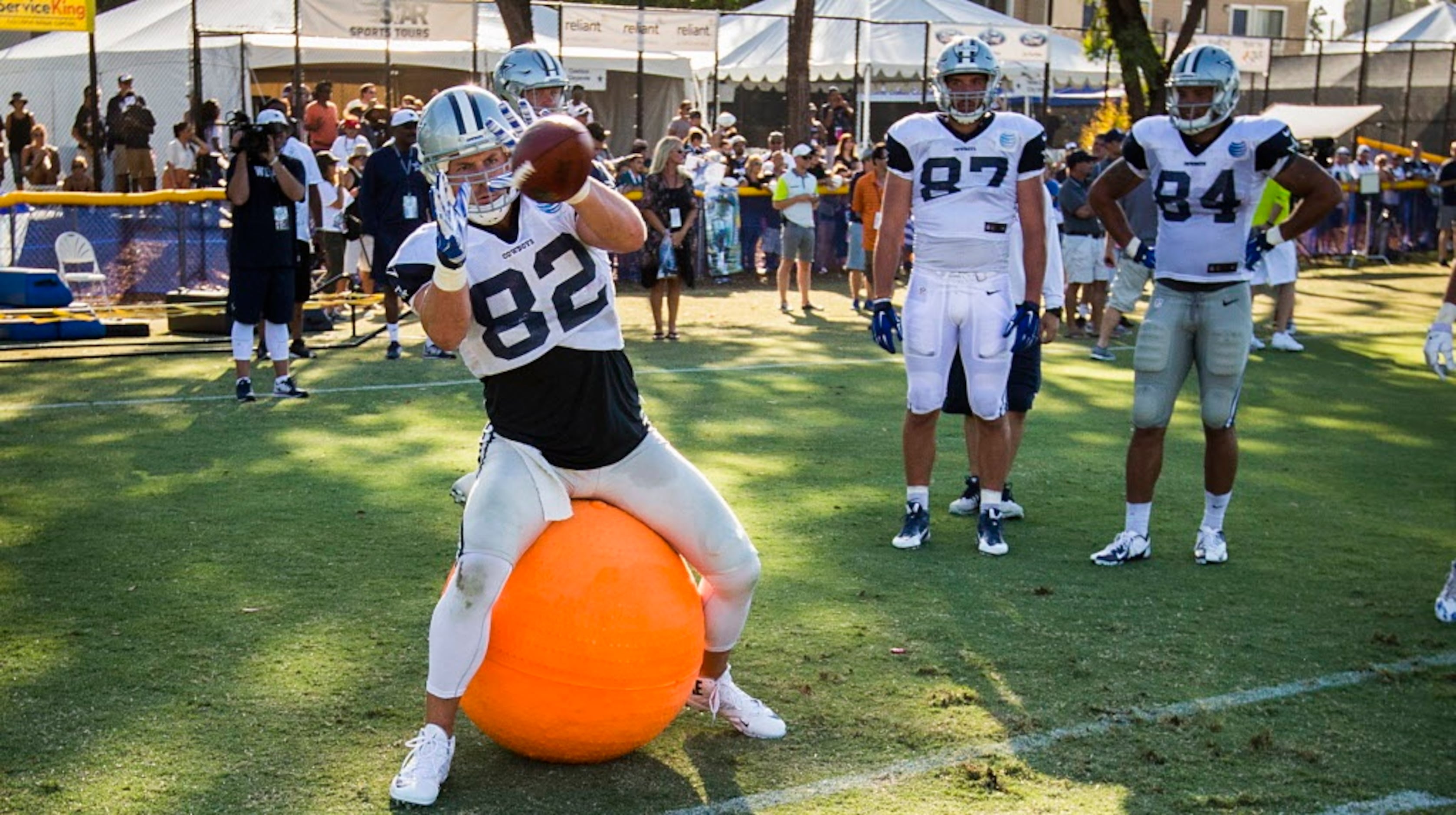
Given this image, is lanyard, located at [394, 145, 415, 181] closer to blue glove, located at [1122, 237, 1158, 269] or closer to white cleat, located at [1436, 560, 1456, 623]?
blue glove, located at [1122, 237, 1158, 269]

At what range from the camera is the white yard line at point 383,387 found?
11266 mm

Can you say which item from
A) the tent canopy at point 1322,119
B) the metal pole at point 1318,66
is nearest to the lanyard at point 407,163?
the tent canopy at point 1322,119

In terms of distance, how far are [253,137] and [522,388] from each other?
779cm

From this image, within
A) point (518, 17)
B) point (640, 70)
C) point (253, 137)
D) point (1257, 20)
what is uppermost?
point (1257, 20)

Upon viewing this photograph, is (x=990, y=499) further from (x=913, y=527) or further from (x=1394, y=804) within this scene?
(x=1394, y=804)

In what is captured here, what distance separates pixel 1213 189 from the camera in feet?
23.5

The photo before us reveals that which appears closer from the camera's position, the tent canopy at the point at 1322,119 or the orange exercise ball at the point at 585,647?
the orange exercise ball at the point at 585,647

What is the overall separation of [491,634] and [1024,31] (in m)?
25.6

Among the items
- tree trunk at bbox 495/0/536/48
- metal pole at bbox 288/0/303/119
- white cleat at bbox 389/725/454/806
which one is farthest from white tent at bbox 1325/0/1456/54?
white cleat at bbox 389/725/454/806

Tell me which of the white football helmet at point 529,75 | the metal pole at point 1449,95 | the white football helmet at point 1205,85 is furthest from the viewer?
the metal pole at point 1449,95

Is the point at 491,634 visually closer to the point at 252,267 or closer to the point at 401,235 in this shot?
the point at 252,267

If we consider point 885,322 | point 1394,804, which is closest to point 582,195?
point 1394,804

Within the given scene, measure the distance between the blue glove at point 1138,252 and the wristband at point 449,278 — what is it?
4494 mm

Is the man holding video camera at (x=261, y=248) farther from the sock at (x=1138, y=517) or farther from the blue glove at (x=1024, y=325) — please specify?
the sock at (x=1138, y=517)
